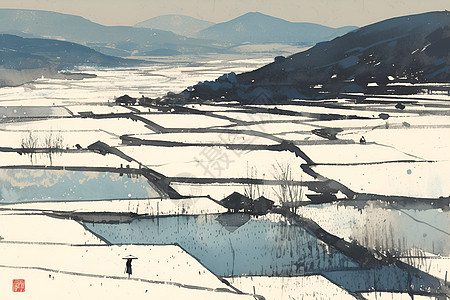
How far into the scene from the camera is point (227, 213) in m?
4.12

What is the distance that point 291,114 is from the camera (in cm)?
922

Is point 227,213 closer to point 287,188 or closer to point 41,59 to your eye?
point 287,188

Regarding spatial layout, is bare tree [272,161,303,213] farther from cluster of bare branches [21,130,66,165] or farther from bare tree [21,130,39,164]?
bare tree [21,130,39,164]

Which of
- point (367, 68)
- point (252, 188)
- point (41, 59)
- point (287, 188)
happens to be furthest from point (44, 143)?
point (41, 59)

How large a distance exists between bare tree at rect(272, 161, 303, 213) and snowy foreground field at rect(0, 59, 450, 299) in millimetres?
15

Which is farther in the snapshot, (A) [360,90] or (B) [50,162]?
(A) [360,90]

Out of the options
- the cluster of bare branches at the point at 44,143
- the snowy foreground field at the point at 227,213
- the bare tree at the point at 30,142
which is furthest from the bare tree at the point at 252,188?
the bare tree at the point at 30,142

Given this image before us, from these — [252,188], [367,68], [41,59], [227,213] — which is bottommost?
[227,213]

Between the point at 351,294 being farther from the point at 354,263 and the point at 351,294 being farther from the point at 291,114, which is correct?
the point at 291,114

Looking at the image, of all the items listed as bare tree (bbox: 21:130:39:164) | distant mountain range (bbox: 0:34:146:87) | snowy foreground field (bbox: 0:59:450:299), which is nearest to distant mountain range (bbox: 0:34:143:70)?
distant mountain range (bbox: 0:34:146:87)

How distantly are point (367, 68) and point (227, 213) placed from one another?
891cm

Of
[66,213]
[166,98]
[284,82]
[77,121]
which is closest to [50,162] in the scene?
[66,213]

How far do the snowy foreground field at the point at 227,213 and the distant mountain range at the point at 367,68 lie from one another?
4.65 metres

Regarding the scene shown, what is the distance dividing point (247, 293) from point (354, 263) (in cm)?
80
